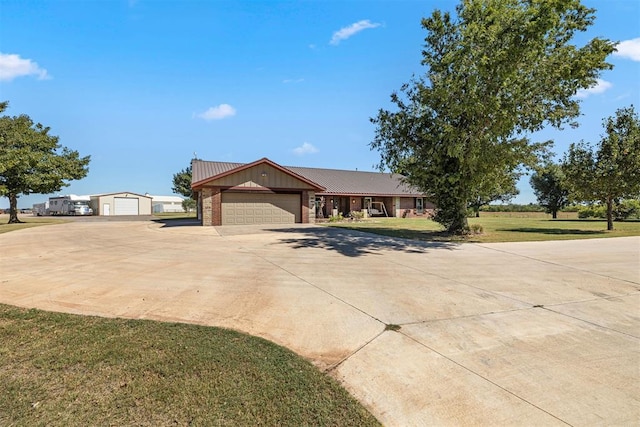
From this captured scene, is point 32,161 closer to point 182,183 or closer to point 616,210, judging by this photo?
point 182,183

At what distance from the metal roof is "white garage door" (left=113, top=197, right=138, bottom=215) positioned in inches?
1046

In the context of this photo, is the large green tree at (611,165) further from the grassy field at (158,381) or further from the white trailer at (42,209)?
the white trailer at (42,209)

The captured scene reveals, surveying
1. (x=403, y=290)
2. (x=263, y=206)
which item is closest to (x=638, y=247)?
(x=403, y=290)

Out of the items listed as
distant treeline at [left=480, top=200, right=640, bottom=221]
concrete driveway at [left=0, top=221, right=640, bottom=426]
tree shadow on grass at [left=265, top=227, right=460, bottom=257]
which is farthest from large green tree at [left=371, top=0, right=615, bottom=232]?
distant treeline at [left=480, top=200, right=640, bottom=221]

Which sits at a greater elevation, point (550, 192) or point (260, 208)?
point (550, 192)

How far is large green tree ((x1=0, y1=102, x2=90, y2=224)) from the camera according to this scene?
2372cm

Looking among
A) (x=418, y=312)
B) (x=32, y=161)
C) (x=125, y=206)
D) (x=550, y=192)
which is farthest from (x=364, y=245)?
(x=125, y=206)

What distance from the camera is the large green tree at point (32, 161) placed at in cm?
2372

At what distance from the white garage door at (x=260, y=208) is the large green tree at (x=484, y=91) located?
9.49 m

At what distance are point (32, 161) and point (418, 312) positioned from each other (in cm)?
3025

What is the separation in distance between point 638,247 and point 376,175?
2611 centimetres

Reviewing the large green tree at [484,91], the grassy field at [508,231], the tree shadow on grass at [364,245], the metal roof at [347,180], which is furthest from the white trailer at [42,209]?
the large green tree at [484,91]

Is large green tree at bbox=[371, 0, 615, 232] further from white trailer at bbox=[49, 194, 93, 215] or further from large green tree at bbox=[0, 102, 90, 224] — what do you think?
white trailer at bbox=[49, 194, 93, 215]

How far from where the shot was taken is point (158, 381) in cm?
296
